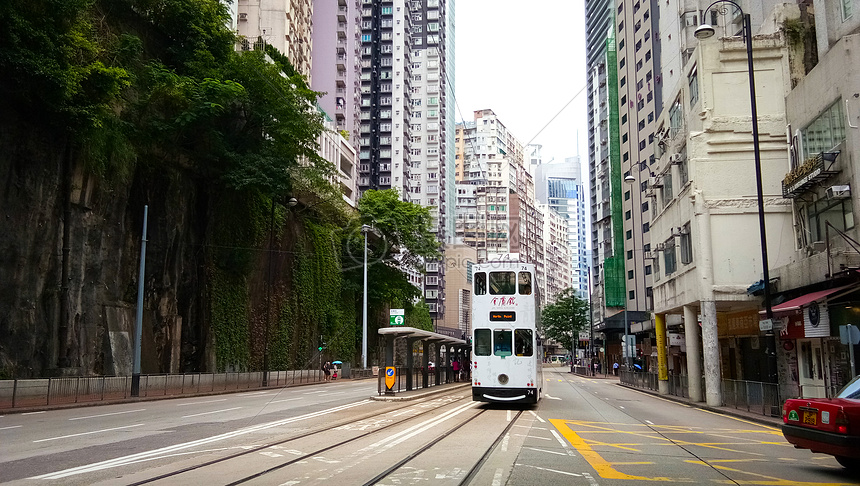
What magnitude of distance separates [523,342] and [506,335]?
0.59 metres

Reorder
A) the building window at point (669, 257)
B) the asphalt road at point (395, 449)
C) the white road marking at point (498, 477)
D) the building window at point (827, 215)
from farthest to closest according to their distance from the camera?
the building window at point (669, 257) → the building window at point (827, 215) → the asphalt road at point (395, 449) → the white road marking at point (498, 477)

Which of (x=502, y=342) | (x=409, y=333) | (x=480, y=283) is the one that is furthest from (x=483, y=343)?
(x=409, y=333)

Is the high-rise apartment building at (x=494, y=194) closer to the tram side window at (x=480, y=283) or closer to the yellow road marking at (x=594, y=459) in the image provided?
the tram side window at (x=480, y=283)

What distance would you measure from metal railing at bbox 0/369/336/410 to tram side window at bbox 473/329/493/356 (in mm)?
13418

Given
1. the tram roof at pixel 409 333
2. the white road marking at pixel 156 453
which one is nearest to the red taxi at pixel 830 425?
the white road marking at pixel 156 453

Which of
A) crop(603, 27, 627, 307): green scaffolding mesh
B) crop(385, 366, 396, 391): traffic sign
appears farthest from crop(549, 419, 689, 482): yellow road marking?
crop(603, 27, 627, 307): green scaffolding mesh

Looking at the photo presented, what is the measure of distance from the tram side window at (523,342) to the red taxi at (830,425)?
11678 millimetres

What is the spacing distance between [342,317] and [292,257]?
10.7 m

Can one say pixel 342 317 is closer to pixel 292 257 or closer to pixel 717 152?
pixel 292 257

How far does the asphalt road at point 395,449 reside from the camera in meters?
9.30

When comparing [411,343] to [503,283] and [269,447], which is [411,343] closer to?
[503,283]

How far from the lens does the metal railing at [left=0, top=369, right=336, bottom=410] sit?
21.8 m

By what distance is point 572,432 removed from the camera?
49.9 ft

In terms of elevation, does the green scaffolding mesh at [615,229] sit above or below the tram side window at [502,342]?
above
